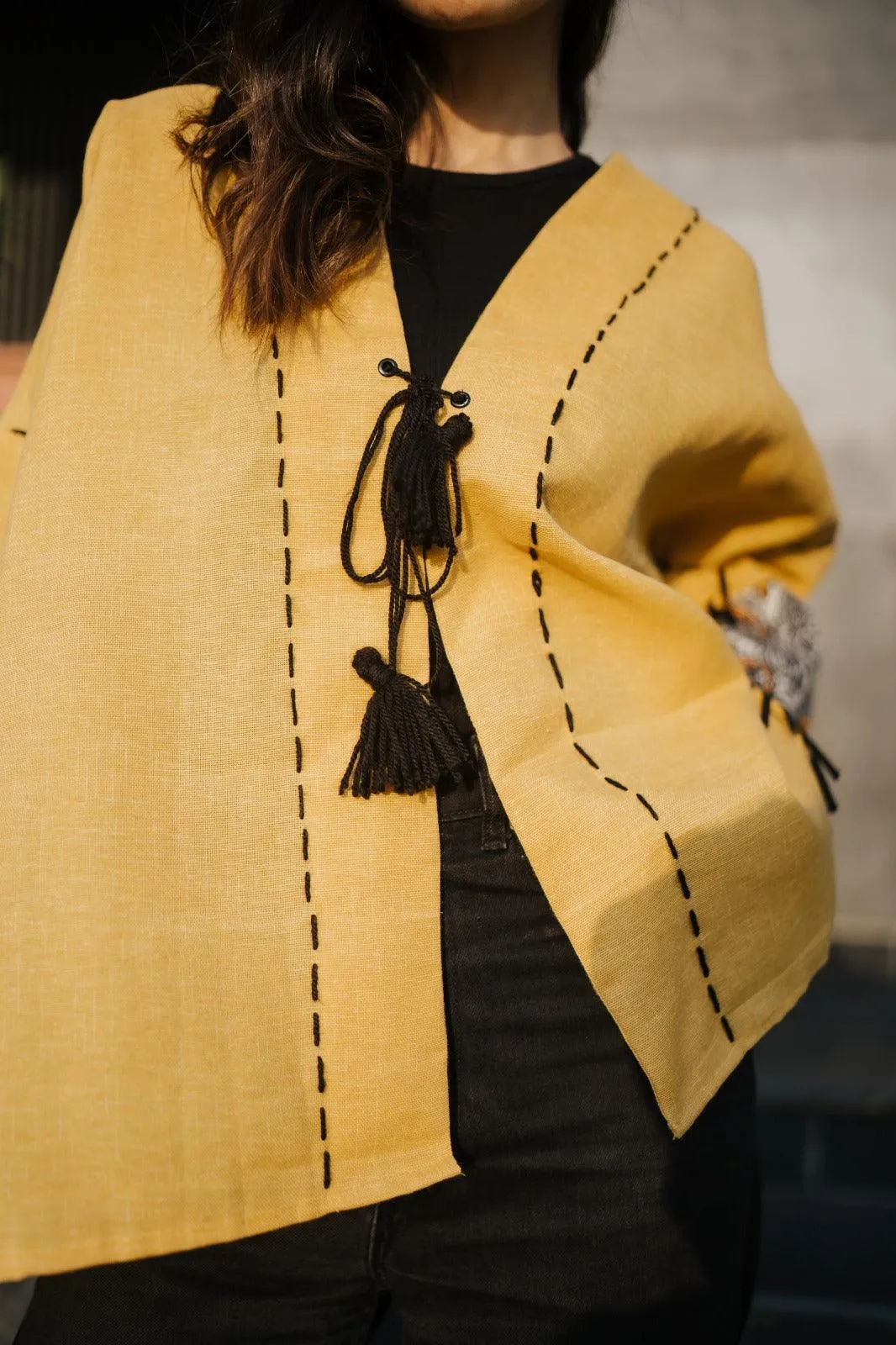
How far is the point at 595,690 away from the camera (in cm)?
94

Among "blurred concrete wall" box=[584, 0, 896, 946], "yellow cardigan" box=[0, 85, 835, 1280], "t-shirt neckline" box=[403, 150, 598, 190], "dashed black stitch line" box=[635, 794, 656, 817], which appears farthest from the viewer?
"blurred concrete wall" box=[584, 0, 896, 946]

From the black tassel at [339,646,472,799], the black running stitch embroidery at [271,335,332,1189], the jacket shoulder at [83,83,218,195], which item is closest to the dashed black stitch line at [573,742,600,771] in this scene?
the black tassel at [339,646,472,799]

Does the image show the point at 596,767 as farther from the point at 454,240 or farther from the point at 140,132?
the point at 140,132

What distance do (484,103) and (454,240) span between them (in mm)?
172

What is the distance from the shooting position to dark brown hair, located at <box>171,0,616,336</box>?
897 millimetres

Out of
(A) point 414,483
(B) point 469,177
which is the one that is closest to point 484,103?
(B) point 469,177

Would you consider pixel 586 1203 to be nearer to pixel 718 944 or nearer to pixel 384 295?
pixel 718 944

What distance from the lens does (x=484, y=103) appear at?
1.08 metres

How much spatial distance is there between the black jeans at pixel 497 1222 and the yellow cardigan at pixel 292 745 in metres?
0.03

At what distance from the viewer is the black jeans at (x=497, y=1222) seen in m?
0.80

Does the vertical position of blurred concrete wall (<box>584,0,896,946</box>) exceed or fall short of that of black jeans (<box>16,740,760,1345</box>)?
it exceeds it

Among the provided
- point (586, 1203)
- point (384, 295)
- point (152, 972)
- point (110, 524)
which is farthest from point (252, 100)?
point (586, 1203)

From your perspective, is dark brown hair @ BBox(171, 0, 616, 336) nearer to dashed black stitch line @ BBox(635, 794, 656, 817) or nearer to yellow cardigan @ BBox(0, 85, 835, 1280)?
yellow cardigan @ BBox(0, 85, 835, 1280)

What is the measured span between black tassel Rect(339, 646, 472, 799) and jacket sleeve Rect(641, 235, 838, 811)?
0.34 metres
